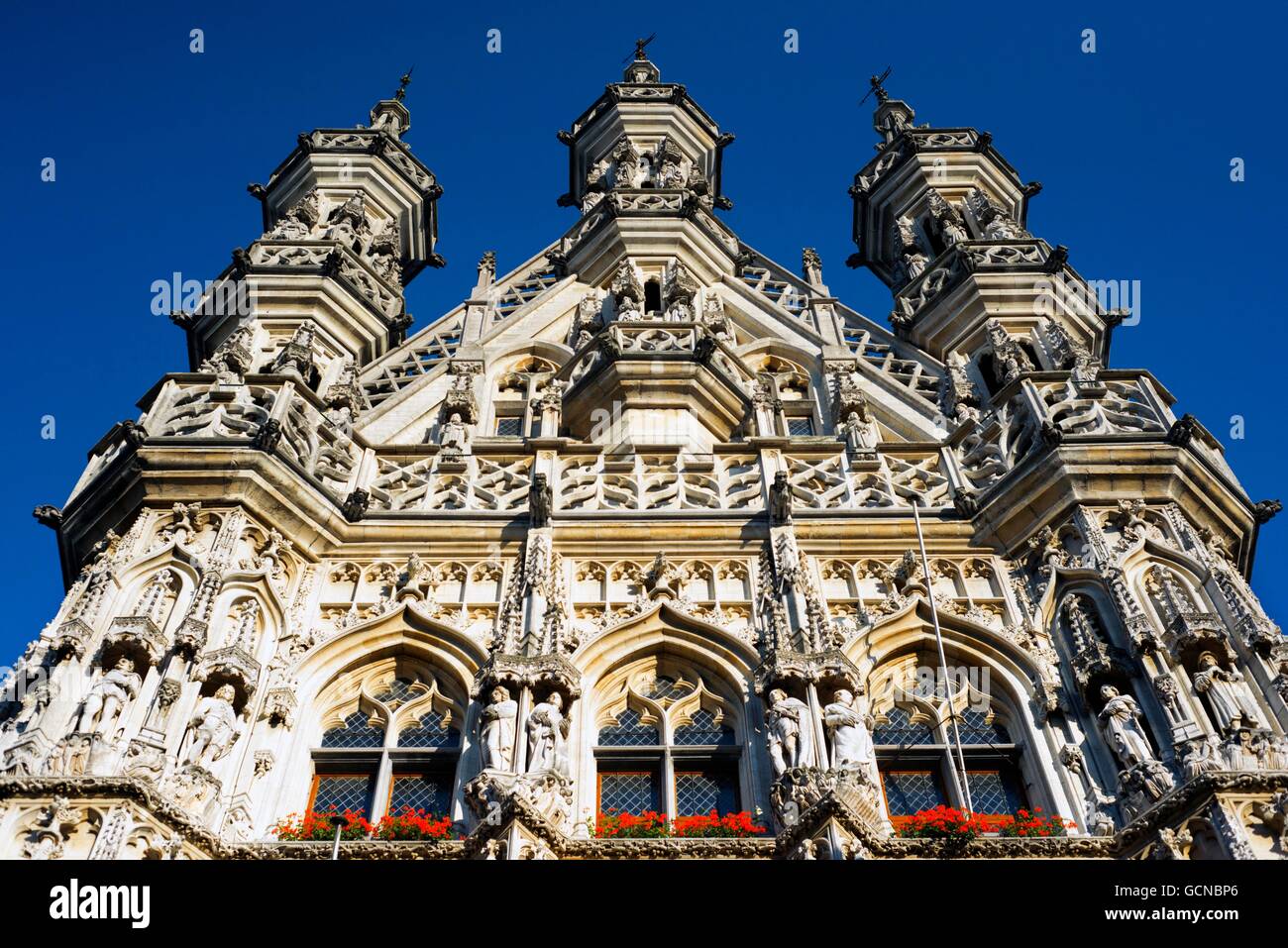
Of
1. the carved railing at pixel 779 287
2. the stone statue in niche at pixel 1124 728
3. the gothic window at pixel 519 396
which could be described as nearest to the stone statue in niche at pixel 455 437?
the gothic window at pixel 519 396

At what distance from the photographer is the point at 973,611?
14.6 metres

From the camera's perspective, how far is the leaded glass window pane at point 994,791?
1296 cm

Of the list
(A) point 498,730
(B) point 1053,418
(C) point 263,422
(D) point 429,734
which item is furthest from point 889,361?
(A) point 498,730

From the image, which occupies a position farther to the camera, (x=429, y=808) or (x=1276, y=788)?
(x=429, y=808)

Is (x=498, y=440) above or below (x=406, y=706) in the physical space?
above

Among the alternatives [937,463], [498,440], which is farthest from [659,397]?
[937,463]

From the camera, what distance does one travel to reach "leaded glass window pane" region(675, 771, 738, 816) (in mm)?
12867

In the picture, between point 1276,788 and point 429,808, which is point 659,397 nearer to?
point 429,808

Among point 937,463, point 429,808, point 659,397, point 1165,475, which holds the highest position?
point 659,397

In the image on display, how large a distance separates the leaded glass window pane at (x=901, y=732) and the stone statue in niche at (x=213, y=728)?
5408 mm

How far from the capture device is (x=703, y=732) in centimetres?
1364

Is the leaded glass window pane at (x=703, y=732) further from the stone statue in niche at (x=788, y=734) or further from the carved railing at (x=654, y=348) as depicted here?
the carved railing at (x=654, y=348)
